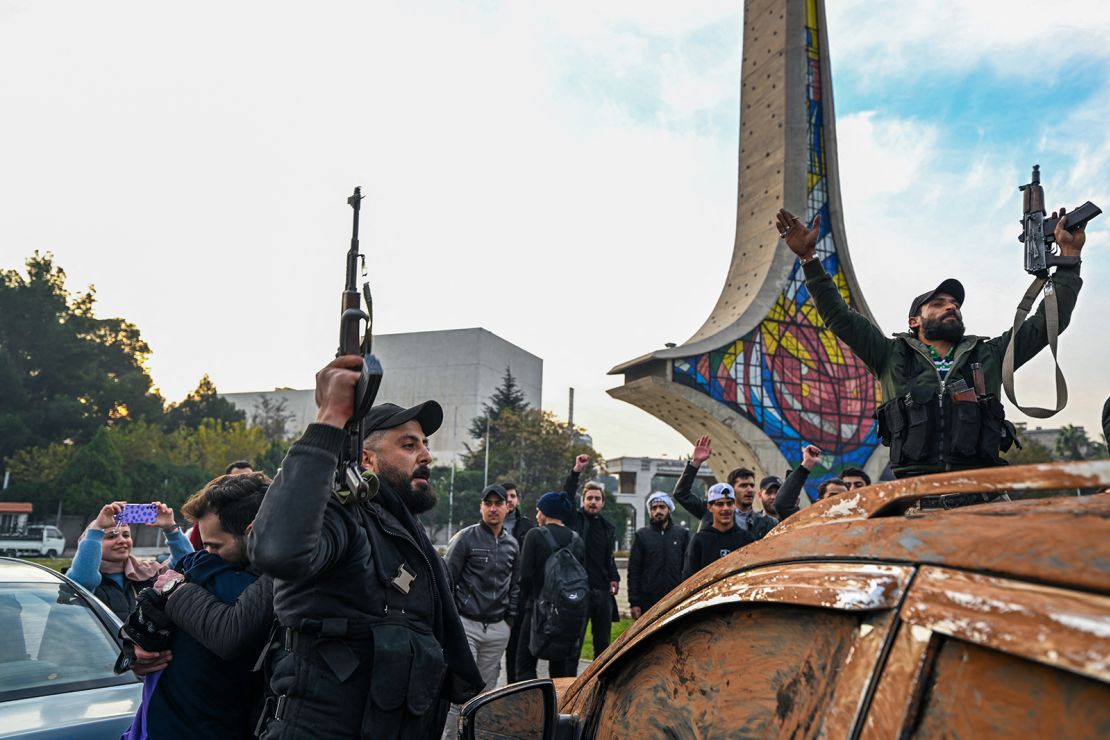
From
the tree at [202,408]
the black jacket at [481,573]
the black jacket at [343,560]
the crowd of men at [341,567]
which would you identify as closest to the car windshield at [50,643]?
the crowd of men at [341,567]

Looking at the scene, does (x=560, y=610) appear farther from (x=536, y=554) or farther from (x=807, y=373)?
(x=807, y=373)

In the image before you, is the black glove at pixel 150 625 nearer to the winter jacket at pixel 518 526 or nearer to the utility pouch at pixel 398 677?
the utility pouch at pixel 398 677

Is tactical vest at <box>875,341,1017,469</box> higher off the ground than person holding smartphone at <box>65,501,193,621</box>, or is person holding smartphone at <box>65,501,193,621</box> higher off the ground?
tactical vest at <box>875,341,1017,469</box>

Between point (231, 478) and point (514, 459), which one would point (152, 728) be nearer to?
point (231, 478)

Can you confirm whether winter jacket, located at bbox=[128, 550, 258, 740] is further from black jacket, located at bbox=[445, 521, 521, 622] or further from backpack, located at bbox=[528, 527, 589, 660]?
backpack, located at bbox=[528, 527, 589, 660]

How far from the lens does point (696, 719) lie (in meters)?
1.23

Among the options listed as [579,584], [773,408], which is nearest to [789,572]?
[579,584]

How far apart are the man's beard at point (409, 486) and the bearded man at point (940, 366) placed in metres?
1.75

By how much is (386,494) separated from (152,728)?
3.32ft

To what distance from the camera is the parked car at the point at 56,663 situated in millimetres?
2756

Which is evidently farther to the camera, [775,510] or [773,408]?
[773,408]

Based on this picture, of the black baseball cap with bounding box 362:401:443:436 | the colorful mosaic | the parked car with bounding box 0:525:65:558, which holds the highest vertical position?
the colorful mosaic

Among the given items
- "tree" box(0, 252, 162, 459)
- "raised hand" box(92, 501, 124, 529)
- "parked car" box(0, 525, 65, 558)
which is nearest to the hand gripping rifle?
"raised hand" box(92, 501, 124, 529)

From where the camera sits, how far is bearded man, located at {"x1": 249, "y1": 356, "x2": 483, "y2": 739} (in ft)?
5.78
